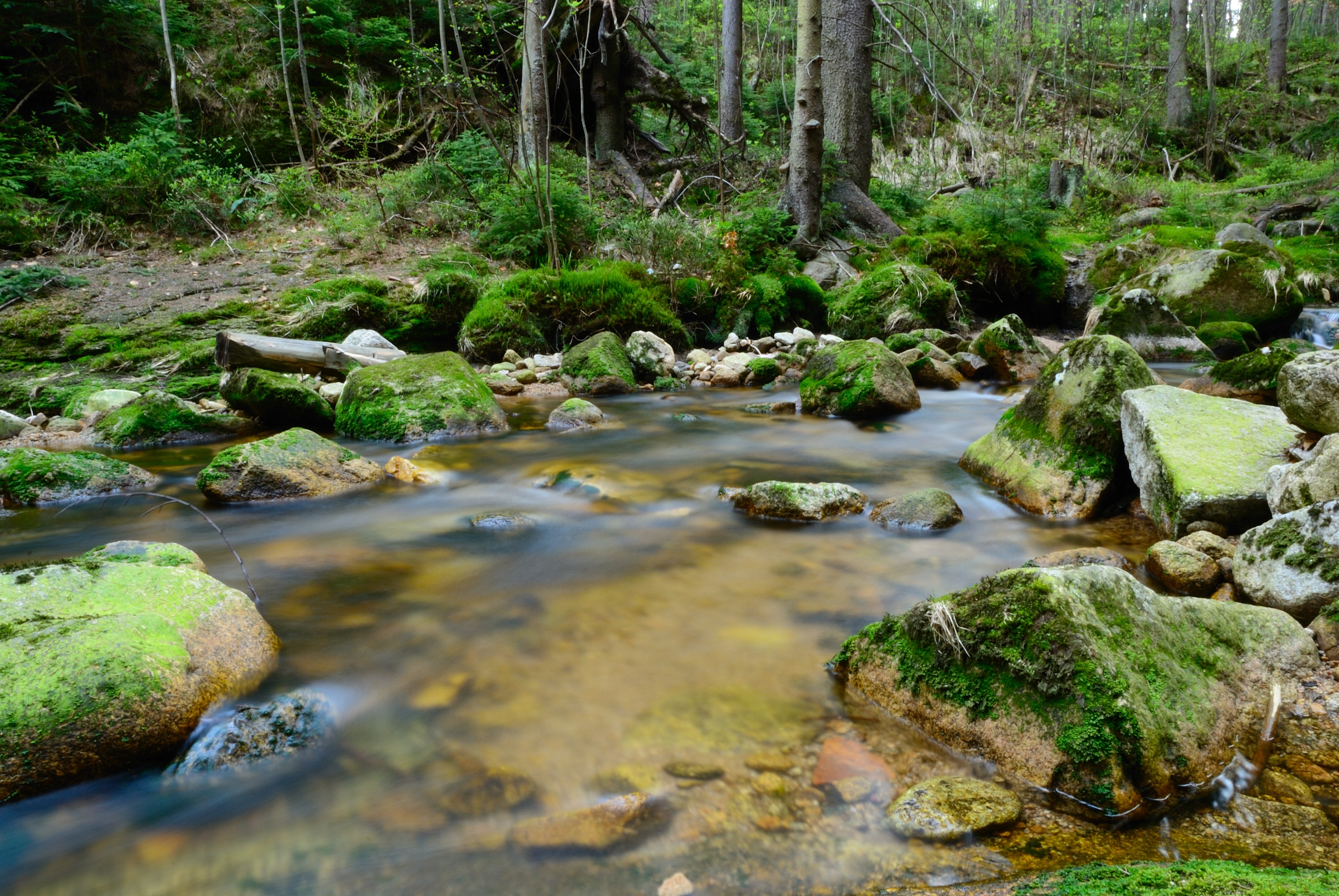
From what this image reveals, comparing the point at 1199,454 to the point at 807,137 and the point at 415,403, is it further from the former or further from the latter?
the point at 807,137

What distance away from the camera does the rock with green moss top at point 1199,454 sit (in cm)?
368

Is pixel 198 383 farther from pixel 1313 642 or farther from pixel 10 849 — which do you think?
pixel 1313 642

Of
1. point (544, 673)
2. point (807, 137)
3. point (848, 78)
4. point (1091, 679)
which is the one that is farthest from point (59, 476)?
point (848, 78)

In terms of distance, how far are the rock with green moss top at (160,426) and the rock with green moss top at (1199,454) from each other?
7.55 meters

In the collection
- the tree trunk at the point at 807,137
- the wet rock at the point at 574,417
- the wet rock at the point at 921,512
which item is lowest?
the wet rock at the point at 921,512

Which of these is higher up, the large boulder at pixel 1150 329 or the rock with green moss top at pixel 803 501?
the large boulder at pixel 1150 329

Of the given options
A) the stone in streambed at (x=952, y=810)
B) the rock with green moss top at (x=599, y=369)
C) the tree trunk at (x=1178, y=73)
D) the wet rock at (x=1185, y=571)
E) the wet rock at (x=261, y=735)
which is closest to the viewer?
the stone in streambed at (x=952, y=810)

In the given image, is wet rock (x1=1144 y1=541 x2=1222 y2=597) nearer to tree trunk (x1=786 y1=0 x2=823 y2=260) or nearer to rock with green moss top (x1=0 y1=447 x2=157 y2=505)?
rock with green moss top (x1=0 y1=447 x2=157 y2=505)

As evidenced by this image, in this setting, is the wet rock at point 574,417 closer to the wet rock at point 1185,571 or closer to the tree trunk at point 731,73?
the wet rock at point 1185,571

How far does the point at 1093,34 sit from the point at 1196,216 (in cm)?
1522

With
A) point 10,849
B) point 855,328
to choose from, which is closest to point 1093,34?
point 855,328

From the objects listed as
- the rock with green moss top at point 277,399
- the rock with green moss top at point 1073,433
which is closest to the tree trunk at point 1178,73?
the rock with green moss top at point 1073,433

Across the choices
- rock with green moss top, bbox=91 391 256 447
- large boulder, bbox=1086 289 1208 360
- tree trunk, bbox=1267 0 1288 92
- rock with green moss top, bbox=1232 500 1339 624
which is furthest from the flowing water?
tree trunk, bbox=1267 0 1288 92

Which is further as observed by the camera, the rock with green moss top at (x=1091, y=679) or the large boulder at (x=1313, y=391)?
the large boulder at (x=1313, y=391)
